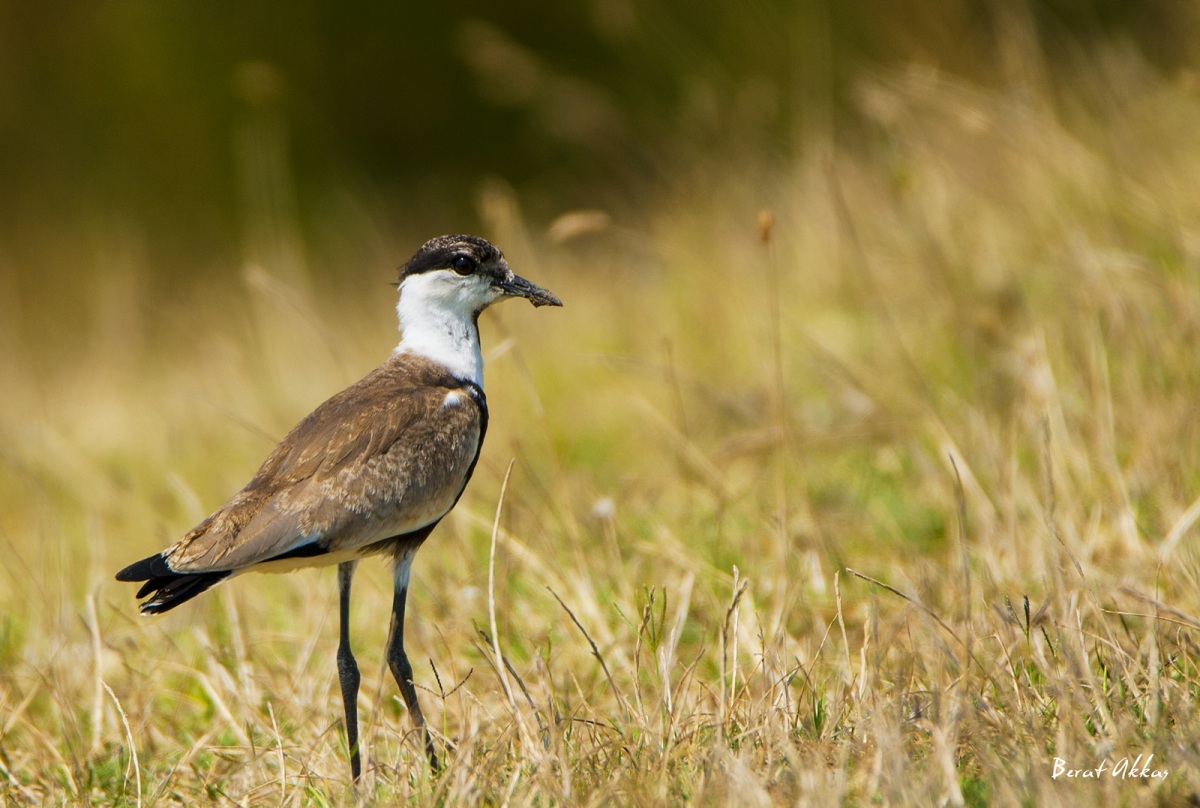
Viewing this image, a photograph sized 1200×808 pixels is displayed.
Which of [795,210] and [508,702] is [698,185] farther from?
[508,702]

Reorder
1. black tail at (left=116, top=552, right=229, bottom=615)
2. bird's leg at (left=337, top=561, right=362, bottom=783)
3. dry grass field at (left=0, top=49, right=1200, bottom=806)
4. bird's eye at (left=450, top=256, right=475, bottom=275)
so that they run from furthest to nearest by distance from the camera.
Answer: bird's eye at (left=450, top=256, right=475, bottom=275) → bird's leg at (left=337, top=561, right=362, bottom=783) → black tail at (left=116, top=552, right=229, bottom=615) → dry grass field at (left=0, top=49, right=1200, bottom=806)

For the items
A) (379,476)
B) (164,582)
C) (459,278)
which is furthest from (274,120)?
(164,582)

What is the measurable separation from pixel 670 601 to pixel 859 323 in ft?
8.87

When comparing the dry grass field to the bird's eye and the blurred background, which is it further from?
the blurred background

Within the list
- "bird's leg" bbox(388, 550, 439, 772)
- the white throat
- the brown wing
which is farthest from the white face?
"bird's leg" bbox(388, 550, 439, 772)

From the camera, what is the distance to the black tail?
327 cm

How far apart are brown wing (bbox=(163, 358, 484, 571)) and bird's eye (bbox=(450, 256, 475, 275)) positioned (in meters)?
0.40

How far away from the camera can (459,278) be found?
409 cm

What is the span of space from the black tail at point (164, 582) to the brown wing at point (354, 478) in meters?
0.04

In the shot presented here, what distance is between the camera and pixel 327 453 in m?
3.62

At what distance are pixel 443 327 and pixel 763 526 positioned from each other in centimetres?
150

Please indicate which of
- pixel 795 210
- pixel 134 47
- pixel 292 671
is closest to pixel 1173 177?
pixel 795 210

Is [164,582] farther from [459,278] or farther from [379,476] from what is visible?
[459,278]

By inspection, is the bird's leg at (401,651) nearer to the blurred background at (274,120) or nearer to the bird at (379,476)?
the bird at (379,476)
